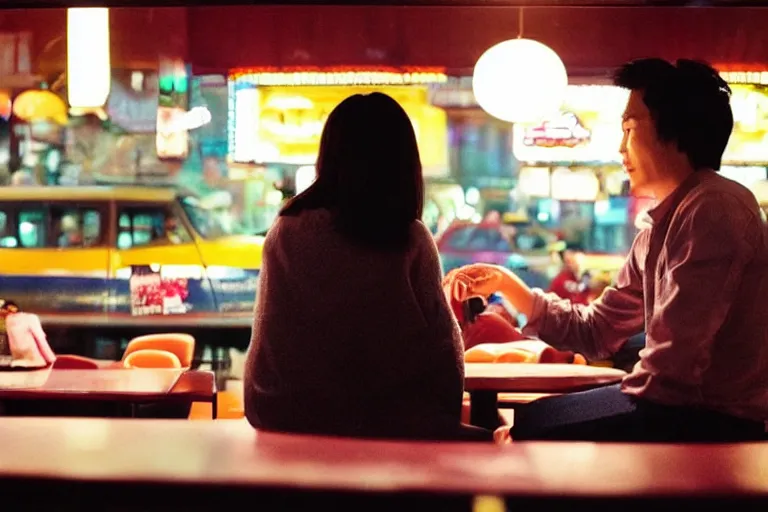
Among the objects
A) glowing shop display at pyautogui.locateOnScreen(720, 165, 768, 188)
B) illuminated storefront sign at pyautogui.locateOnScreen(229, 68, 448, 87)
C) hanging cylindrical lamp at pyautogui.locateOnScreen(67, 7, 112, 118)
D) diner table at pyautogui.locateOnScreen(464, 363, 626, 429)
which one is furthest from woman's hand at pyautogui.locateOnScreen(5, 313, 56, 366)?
glowing shop display at pyautogui.locateOnScreen(720, 165, 768, 188)

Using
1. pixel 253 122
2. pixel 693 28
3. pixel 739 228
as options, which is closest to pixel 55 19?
pixel 253 122

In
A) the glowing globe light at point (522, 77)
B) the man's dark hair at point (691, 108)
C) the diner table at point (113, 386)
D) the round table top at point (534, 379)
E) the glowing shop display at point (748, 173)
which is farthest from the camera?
the glowing shop display at point (748, 173)

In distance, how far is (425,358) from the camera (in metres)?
2.33

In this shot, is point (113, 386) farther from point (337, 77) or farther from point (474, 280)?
point (337, 77)

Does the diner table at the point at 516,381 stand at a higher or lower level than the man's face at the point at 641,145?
lower

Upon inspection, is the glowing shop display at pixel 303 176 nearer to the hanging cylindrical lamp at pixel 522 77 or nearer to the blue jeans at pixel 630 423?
the hanging cylindrical lamp at pixel 522 77

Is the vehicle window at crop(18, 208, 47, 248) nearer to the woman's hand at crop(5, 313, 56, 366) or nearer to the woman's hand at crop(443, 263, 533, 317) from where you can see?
the woman's hand at crop(5, 313, 56, 366)

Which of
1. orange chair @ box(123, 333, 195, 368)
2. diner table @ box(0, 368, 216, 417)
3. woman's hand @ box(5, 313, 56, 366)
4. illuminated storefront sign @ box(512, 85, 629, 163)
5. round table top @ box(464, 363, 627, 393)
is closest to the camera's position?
diner table @ box(0, 368, 216, 417)

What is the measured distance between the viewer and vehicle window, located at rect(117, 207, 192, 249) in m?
5.53

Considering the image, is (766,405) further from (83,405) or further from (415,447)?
(83,405)

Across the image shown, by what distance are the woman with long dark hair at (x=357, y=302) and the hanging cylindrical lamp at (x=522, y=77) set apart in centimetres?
214

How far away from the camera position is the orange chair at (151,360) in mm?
4918

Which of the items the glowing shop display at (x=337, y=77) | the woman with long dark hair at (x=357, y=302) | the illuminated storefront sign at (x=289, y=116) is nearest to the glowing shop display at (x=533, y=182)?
the illuminated storefront sign at (x=289, y=116)

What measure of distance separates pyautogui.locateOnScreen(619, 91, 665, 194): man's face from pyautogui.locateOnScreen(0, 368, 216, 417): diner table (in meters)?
1.73
